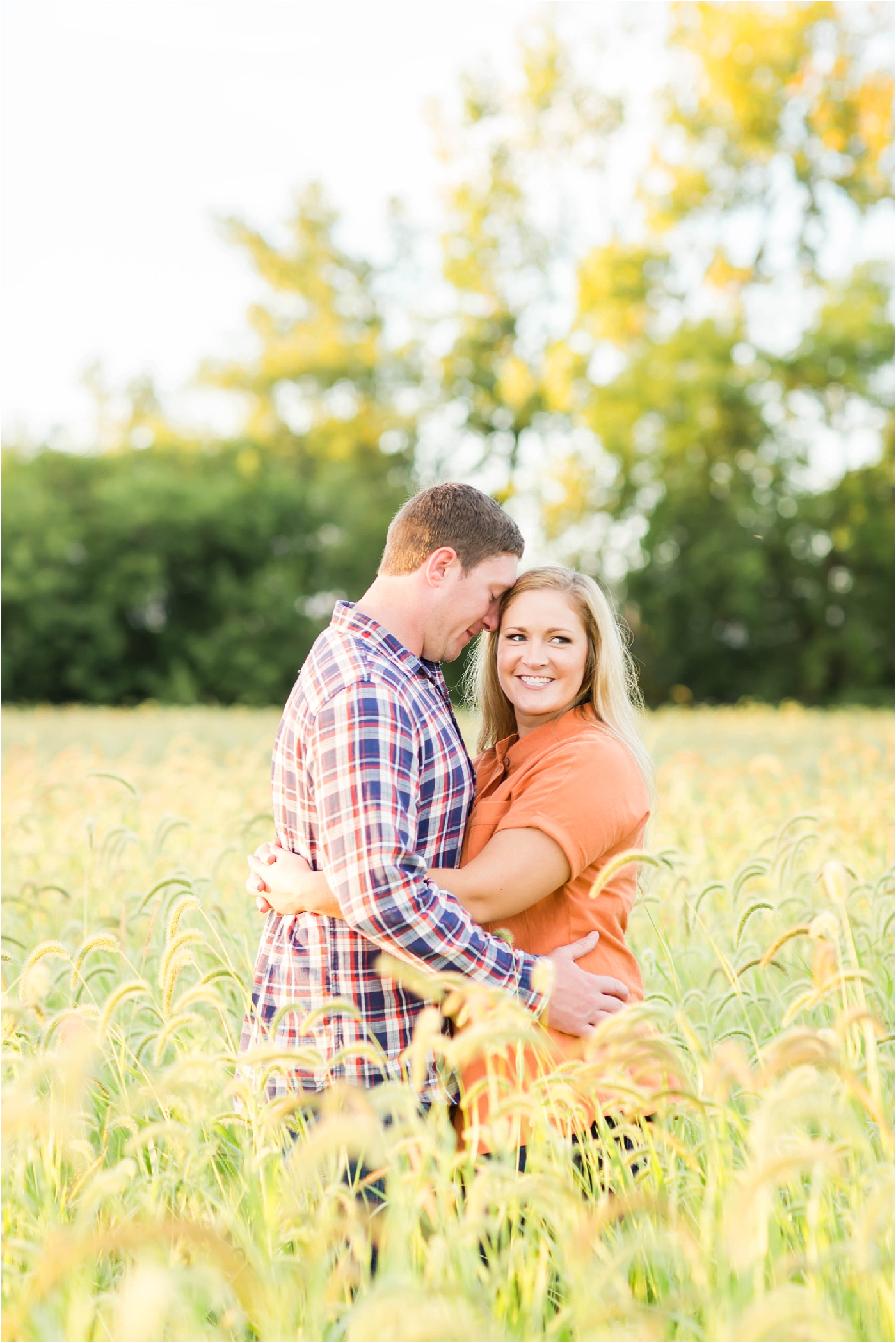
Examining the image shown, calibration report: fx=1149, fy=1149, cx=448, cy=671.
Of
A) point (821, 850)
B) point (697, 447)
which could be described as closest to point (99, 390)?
point (697, 447)

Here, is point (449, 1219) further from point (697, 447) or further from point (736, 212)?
point (736, 212)

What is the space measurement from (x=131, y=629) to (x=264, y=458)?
783 centimetres

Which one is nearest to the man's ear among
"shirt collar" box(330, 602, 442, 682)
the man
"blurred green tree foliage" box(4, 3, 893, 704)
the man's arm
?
the man

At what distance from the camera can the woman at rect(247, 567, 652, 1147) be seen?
9.37 ft

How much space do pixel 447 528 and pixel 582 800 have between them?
0.81 metres

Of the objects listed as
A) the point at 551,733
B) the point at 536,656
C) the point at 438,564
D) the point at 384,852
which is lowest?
the point at 384,852

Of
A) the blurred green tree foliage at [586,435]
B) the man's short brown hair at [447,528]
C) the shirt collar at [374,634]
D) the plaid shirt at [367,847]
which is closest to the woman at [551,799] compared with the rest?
the plaid shirt at [367,847]

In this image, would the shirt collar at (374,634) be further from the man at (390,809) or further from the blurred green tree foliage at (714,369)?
the blurred green tree foliage at (714,369)

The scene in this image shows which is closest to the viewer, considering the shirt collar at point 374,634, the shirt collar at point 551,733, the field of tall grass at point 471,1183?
the field of tall grass at point 471,1183

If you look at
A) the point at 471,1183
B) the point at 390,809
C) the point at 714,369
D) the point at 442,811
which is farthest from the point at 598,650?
the point at 714,369

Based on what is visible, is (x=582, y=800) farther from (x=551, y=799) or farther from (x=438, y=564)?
(x=438, y=564)

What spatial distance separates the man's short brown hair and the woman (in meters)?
0.25

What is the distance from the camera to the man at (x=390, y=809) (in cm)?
267

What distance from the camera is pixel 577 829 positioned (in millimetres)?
2881
